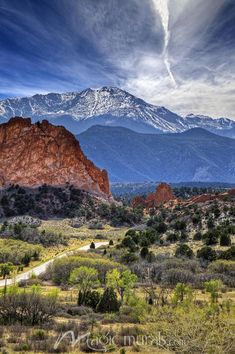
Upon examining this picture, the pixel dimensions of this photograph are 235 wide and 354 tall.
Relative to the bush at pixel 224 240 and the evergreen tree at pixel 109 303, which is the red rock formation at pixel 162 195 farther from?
the evergreen tree at pixel 109 303

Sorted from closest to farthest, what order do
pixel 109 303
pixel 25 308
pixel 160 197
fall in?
pixel 25 308 < pixel 109 303 < pixel 160 197

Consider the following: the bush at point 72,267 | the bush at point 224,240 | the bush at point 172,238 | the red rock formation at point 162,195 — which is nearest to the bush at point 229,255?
the bush at point 224,240

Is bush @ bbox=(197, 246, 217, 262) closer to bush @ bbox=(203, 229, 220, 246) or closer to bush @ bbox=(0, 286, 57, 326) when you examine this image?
bush @ bbox=(203, 229, 220, 246)

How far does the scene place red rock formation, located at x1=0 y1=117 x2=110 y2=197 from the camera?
164 m

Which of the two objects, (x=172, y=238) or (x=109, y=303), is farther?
(x=172, y=238)

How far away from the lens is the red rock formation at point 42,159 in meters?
164

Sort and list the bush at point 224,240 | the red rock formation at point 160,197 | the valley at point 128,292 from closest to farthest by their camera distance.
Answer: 1. the valley at point 128,292
2. the bush at point 224,240
3. the red rock formation at point 160,197

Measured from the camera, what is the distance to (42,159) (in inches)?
6585

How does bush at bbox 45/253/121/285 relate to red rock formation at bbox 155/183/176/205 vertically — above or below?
below

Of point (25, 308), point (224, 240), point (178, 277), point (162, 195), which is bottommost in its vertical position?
point (25, 308)

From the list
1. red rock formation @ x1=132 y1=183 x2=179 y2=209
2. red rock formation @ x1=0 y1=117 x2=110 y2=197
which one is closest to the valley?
red rock formation @ x1=0 y1=117 x2=110 y2=197

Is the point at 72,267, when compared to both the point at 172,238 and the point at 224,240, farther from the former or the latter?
the point at 172,238

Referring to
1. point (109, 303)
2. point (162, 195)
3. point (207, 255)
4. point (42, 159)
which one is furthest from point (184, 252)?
point (162, 195)

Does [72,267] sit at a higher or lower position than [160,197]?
lower
